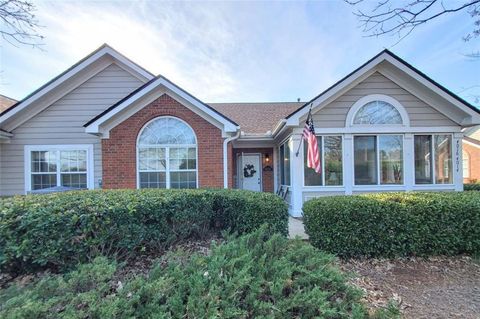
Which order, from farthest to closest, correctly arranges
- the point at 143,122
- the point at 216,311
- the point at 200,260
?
the point at 143,122 < the point at 200,260 < the point at 216,311

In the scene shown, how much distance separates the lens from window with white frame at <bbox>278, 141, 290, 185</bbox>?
1003 centimetres

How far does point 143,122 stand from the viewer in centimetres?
833

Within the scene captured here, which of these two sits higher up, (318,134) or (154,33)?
(154,33)

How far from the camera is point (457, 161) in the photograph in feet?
28.8

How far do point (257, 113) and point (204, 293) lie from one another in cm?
1252

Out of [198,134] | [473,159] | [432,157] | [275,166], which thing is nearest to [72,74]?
[198,134]

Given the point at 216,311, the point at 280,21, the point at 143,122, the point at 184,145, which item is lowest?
the point at 216,311

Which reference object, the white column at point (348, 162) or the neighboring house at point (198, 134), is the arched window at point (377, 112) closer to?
the neighboring house at point (198, 134)

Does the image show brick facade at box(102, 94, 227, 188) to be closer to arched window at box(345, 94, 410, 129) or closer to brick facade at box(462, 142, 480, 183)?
arched window at box(345, 94, 410, 129)

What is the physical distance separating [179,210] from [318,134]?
604 centimetres

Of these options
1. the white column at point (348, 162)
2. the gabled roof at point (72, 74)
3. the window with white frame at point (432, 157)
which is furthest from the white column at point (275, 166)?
the gabled roof at point (72, 74)

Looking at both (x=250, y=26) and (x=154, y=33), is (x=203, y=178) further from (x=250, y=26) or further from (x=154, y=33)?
(x=250, y=26)

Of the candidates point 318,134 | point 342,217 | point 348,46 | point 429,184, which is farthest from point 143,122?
point 429,184

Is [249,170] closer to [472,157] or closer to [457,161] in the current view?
[457,161]
